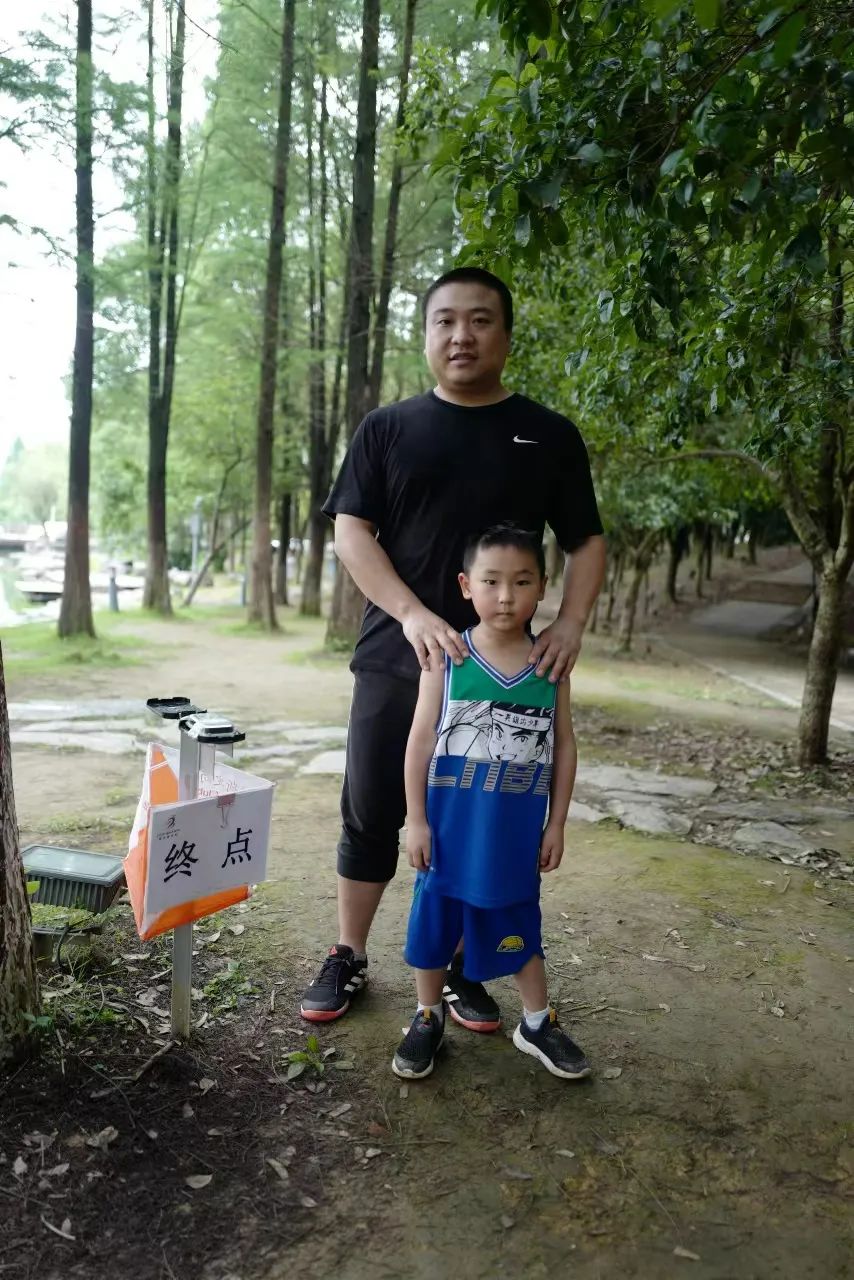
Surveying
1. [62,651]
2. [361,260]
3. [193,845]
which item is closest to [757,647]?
[361,260]

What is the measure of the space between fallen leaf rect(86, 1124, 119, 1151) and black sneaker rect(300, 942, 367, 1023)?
697 mm

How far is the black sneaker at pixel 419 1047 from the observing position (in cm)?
241

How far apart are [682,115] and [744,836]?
373 cm

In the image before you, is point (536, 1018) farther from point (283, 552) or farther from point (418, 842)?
point (283, 552)

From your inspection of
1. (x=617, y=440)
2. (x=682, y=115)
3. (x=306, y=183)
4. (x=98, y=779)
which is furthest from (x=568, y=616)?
(x=306, y=183)

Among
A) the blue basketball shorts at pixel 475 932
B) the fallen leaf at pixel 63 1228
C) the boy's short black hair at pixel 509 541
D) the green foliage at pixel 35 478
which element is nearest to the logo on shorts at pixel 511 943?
the blue basketball shorts at pixel 475 932

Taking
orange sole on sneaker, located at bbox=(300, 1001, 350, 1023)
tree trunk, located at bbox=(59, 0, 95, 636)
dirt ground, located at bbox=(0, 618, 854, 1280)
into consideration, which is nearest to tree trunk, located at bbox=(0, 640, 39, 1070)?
dirt ground, located at bbox=(0, 618, 854, 1280)

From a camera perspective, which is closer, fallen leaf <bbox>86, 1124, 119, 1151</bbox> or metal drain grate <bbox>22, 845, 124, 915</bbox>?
fallen leaf <bbox>86, 1124, 119, 1151</bbox>

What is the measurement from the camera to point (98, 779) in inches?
212

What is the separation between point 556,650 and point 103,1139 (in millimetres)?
1579

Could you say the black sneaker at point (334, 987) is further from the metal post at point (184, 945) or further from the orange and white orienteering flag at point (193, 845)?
the orange and white orienteering flag at point (193, 845)

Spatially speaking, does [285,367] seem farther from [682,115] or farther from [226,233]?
[682,115]

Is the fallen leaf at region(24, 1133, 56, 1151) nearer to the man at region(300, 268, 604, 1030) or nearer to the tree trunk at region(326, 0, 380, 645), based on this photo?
the man at region(300, 268, 604, 1030)

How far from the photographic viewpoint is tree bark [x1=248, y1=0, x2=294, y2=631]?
14.0 m
